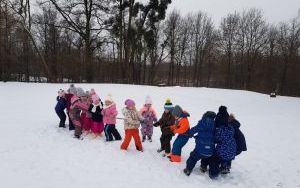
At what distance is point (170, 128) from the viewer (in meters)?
8.05

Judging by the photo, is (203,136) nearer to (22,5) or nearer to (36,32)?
(22,5)

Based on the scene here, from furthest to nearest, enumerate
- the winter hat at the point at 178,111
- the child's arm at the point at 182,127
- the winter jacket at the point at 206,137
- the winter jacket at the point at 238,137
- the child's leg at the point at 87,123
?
the child's leg at the point at 87,123 < the winter hat at the point at 178,111 < the child's arm at the point at 182,127 < the winter jacket at the point at 238,137 < the winter jacket at the point at 206,137

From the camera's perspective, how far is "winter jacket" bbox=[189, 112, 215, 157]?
6785mm

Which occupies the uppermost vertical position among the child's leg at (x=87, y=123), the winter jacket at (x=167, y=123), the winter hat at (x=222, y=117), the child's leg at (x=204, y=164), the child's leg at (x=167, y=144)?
the winter hat at (x=222, y=117)

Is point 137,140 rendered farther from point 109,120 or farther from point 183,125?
point 183,125

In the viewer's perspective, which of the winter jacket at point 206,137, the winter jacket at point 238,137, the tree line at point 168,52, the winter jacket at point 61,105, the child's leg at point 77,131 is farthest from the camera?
the tree line at point 168,52

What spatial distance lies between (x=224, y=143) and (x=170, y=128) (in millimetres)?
1685

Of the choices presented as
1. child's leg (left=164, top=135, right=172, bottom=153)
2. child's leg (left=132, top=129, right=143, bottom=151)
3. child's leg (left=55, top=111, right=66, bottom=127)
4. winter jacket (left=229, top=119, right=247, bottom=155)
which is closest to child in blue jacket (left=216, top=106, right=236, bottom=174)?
winter jacket (left=229, top=119, right=247, bottom=155)

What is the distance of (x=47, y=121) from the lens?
1162 centimetres

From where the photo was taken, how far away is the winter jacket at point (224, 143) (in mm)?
6832

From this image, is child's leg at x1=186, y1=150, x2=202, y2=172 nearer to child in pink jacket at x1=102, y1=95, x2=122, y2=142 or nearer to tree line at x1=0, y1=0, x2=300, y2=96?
child in pink jacket at x1=102, y1=95, x2=122, y2=142

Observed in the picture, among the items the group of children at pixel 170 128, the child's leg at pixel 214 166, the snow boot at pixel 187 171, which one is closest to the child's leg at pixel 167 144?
the group of children at pixel 170 128

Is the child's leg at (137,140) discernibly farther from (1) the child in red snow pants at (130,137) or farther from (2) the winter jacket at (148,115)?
(2) the winter jacket at (148,115)

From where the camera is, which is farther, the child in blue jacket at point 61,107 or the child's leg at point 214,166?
the child in blue jacket at point 61,107
